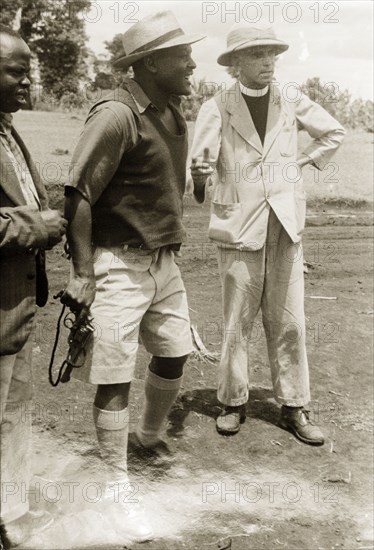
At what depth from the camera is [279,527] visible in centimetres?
336

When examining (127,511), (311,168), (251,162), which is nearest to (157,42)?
(251,162)

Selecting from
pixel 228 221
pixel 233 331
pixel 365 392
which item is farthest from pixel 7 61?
pixel 365 392

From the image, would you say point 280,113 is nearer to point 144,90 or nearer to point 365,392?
point 144,90

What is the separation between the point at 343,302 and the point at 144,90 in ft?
13.0

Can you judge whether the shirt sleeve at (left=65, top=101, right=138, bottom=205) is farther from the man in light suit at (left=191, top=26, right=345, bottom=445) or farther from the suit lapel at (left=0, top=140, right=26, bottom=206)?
the man in light suit at (left=191, top=26, right=345, bottom=445)

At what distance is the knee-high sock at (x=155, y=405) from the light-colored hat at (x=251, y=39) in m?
1.80

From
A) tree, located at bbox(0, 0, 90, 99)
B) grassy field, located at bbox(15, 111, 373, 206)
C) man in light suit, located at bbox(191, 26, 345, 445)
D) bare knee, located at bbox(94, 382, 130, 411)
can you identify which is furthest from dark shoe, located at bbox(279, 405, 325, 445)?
tree, located at bbox(0, 0, 90, 99)

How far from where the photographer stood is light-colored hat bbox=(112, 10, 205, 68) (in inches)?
125

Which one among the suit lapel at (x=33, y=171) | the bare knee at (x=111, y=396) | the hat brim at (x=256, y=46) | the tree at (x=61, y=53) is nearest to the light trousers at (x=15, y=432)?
the bare knee at (x=111, y=396)

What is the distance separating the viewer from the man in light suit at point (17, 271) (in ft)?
8.64

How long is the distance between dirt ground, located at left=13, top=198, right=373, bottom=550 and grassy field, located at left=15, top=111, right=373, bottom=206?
18.9ft

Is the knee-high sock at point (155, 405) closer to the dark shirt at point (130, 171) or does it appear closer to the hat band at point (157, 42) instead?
the dark shirt at point (130, 171)

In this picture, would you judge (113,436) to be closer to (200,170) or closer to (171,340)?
(171,340)

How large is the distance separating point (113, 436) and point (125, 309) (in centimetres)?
59
